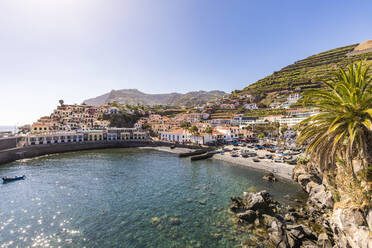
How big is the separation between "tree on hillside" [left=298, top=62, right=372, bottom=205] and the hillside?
139652mm

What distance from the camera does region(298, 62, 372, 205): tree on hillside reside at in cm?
894

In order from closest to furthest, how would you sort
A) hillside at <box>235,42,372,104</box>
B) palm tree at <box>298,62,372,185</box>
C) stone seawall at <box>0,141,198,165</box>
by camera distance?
palm tree at <box>298,62,372,185</box> → stone seawall at <box>0,141,198,165</box> → hillside at <box>235,42,372,104</box>

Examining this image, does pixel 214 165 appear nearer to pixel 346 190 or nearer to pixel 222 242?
pixel 222 242

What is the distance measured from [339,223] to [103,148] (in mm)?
86756

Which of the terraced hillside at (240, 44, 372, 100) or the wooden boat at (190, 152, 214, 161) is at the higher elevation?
the terraced hillside at (240, 44, 372, 100)

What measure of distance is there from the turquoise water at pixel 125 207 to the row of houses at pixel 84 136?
35.3 meters

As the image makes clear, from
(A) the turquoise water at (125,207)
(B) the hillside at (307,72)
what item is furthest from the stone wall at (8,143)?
(B) the hillside at (307,72)

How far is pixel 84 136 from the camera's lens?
86.7 meters

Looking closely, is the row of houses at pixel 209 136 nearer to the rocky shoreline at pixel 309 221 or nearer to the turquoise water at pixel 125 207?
the turquoise water at pixel 125 207

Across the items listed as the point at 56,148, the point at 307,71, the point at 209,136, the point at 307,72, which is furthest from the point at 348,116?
the point at 307,71

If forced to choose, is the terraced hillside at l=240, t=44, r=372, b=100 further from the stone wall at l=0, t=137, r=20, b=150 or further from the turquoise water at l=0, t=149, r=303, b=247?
the stone wall at l=0, t=137, r=20, b=150

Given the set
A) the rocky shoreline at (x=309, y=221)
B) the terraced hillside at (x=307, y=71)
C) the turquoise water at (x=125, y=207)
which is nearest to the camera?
the rocky shoreline at (x=309, y=221)

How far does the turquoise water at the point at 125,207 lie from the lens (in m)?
18.2

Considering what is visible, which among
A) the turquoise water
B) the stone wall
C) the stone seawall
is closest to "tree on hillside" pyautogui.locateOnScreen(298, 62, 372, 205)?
the turquoise water
